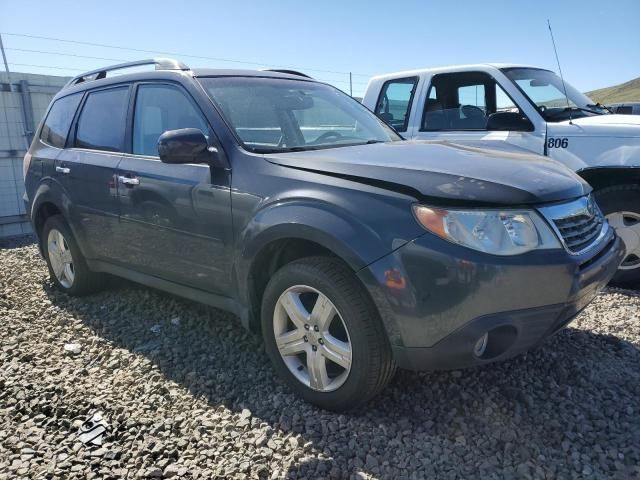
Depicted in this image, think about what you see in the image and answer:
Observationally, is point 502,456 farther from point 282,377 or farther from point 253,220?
point 253,220

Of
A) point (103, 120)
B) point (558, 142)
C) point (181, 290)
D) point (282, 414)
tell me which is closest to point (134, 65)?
point (103, 120)

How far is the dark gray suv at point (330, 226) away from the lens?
2236 millimetres

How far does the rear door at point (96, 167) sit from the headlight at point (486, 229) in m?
2.31

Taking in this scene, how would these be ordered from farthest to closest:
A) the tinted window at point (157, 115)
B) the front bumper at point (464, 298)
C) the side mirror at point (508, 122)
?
the side mirror at point (508, 122), the tinted window at point (157, 115), the front bumper at point (464, 298)

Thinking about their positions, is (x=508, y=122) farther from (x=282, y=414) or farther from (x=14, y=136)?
(x=14, y=136)

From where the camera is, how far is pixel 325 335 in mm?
2586

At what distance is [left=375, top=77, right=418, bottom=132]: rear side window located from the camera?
18.7 feet

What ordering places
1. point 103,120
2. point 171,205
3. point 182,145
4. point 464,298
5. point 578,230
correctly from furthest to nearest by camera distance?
point 103,120
point 171,205
point 182,145
point 578,230
point 464,298

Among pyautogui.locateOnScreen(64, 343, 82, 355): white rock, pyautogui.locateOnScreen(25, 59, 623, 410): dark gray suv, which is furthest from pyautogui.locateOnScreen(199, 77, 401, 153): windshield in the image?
pyautogui.locateOnScreen(64, 343, 82, 355): white rock

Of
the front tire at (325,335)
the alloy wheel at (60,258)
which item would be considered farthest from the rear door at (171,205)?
the alloy wheel at (60,258)

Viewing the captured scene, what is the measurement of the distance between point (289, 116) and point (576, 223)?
1792 mm

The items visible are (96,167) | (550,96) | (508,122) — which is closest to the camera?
(96,167)

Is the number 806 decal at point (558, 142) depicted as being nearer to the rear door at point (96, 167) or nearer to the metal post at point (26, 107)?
the rear door at point (96, 167)

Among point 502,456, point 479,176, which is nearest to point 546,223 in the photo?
point 479,176
